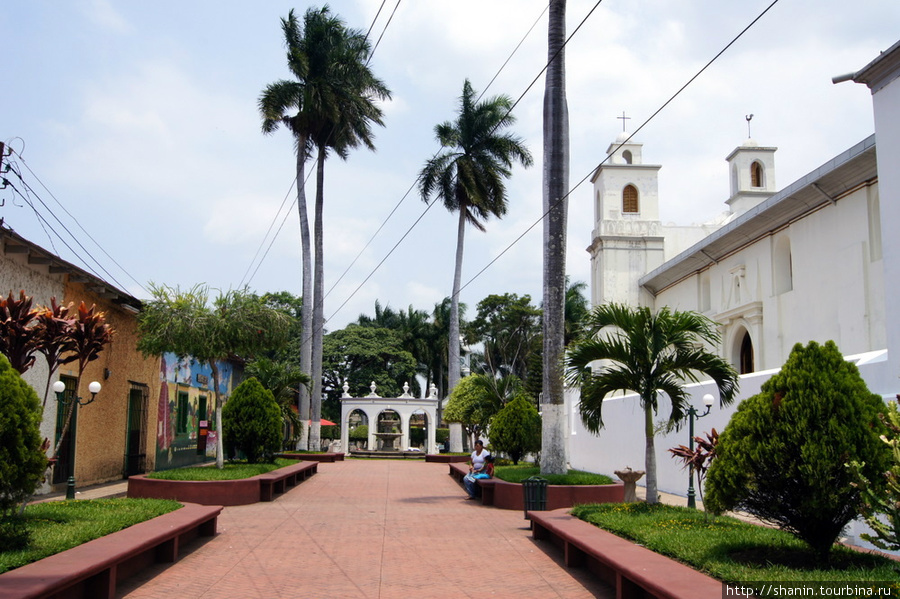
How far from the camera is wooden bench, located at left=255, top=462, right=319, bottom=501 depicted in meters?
17.5

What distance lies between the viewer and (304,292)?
33.1 metres

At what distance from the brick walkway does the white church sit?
5.27 m

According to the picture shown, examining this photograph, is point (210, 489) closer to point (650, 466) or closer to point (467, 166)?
point (650, 466)

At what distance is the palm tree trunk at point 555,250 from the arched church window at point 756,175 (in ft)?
82.1

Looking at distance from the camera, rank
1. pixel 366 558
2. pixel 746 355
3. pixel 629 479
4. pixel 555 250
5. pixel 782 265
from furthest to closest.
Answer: pixel 746 355 → pixel 782 265 → pixel 555 250 → pixel 629 479 → pixel 366 558

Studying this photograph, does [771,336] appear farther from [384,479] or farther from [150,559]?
[150,559]

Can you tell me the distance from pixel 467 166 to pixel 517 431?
55.6 feet

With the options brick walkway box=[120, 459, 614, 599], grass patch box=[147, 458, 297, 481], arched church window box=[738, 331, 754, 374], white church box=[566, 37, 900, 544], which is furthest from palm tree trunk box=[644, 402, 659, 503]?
arched church window box=[738, 331, 754, 374]

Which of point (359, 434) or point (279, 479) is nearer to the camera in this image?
point (279, 479)

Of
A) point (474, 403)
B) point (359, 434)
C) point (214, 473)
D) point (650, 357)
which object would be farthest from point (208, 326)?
point (359, 434)

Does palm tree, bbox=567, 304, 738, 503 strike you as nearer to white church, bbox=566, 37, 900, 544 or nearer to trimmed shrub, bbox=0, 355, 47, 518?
white church, bbox=566, 37, 900, 544

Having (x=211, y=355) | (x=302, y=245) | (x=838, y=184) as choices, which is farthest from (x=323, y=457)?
(x=838, y=184)

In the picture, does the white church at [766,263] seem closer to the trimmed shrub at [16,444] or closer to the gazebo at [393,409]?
the trimmed shrub at [16,444]

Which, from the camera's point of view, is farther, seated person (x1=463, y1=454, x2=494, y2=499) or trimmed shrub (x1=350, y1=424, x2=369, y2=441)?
trimmed shrub (x1=350, y1=424, x2=369, y2=441)
